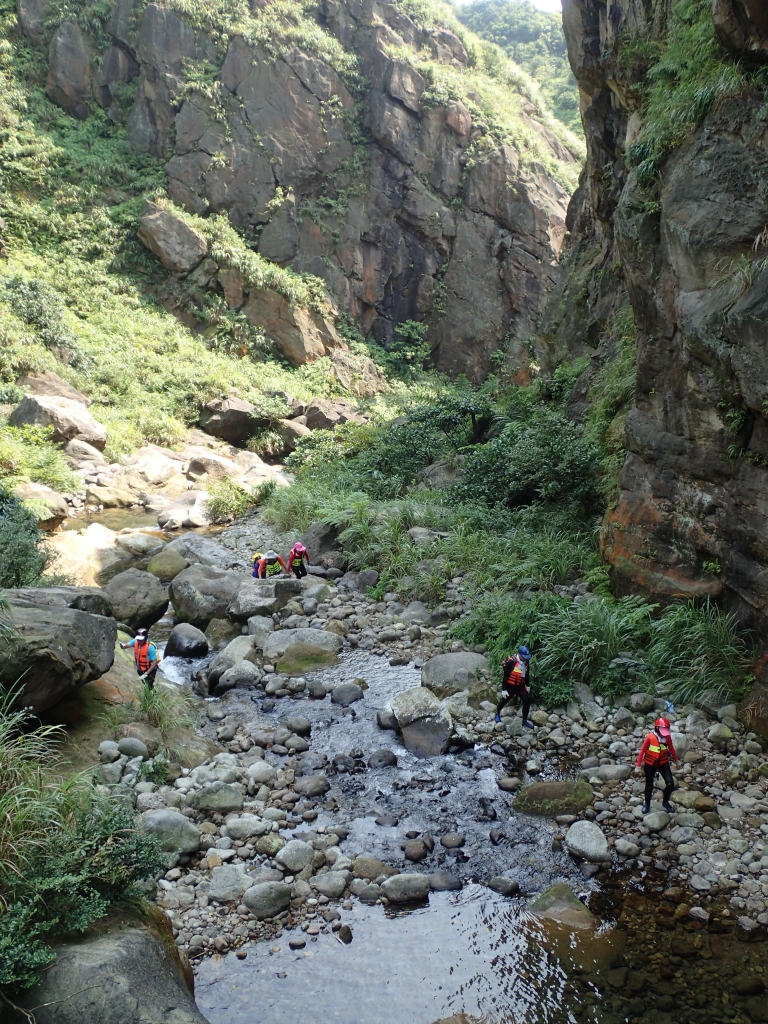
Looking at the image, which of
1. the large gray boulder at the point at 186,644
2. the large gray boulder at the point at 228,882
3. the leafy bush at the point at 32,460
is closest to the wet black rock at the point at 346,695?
the large gray boulder at the point at 186,644

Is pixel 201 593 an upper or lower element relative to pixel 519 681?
lower

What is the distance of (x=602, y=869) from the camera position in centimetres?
543

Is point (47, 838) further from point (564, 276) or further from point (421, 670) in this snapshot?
point (564, 276)

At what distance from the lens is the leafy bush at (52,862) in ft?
10.7

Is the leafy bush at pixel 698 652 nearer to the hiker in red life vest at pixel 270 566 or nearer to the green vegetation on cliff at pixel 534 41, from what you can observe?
the hiker in red life vest at pixel 270 566

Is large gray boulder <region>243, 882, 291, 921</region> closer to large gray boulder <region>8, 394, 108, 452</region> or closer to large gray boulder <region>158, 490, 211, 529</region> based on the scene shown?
large gray boulder <region>158, 490, 211, 529</region>

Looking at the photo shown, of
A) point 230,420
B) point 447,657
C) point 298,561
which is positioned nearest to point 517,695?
point 447,657

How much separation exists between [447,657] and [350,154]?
3346 centimetres

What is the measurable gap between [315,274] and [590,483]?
2532cm

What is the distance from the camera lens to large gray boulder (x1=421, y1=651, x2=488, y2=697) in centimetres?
829

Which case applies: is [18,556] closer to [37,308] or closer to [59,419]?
[59,419]

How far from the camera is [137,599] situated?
10688 millimetres

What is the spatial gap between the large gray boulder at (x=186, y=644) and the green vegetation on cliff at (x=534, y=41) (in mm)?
48404

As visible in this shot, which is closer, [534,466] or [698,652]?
[698,652]
